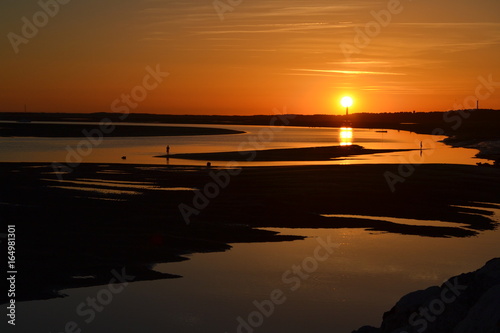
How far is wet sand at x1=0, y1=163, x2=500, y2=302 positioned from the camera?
2041cm

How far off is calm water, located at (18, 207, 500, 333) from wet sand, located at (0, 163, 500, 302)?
115 cm

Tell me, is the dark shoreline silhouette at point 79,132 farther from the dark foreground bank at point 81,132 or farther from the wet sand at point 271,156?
the wet sand at point 271,156

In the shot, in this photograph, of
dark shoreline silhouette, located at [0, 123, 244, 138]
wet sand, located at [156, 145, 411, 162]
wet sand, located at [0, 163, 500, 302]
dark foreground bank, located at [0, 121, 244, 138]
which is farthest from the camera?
dark shoreline silhouette, located at [0, 123, 244, 138]

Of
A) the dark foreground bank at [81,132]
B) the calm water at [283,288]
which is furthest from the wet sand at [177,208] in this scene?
the dark foreground bank at [81,132]

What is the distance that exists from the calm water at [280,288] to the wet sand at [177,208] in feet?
3.76

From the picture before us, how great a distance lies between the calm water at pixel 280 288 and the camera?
48.9ft

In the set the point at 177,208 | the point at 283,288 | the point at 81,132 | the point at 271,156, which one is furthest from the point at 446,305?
the point at 81,132

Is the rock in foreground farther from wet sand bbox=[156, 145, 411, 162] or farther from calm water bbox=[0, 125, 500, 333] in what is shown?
wet sand bbox=[156, 145, 411, 162]

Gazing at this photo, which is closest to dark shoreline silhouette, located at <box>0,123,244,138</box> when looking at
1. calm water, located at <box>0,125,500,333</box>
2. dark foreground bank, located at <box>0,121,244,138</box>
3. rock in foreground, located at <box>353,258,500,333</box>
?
dark foreground bank, located at <box>0,121,244,138</box>

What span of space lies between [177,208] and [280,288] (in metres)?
12.8

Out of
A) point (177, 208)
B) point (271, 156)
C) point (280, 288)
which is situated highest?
point (271, 156)

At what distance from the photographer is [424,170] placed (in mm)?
46812

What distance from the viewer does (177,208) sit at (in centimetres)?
2964

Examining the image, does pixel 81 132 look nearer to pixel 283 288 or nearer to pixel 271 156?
pixel 271 156
